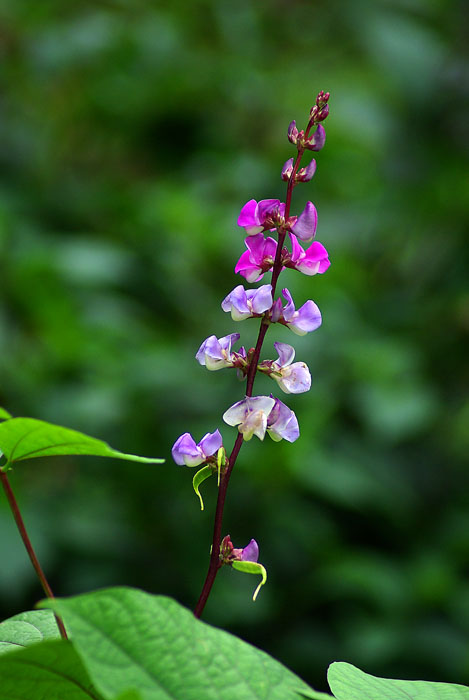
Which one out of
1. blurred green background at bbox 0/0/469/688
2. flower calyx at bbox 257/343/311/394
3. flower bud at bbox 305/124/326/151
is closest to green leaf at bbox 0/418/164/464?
flower calyx at bbox 257/343/311/394

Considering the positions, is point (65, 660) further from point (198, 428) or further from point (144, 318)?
point (144, 318)

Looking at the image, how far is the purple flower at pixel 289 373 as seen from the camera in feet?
1.92

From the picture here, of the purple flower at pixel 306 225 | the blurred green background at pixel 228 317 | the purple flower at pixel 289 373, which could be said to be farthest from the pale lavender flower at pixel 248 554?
the blurred green background at pixel 228 317

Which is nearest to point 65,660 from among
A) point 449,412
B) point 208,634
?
point 208,634

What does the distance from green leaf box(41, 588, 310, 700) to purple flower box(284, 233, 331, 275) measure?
0.26 metres

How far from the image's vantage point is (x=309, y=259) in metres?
0.58

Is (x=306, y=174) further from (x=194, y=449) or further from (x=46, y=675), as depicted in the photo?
(x=46, y=675)

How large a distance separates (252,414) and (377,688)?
19 centimetres

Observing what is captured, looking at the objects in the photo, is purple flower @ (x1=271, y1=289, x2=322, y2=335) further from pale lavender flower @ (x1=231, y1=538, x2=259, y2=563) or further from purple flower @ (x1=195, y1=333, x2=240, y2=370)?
pale lavender flower @ (x1=231, y1=538, x2=259, y2=563)

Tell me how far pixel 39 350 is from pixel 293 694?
224 centimetres

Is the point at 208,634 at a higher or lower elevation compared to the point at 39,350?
lower

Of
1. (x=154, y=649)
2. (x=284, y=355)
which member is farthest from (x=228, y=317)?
(x=154, y=649)

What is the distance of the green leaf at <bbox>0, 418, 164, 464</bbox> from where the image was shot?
1.59 ft

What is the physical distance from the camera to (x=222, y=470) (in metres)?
0.55
